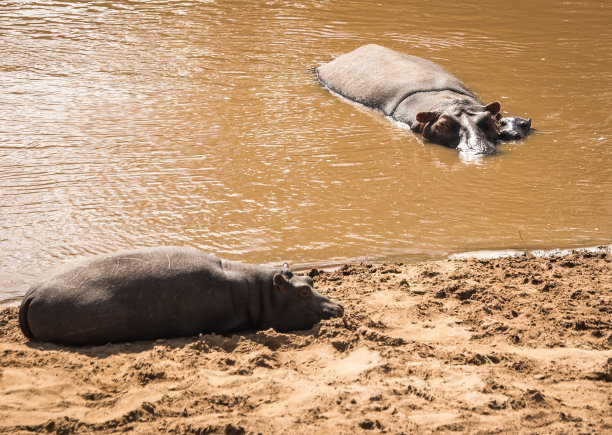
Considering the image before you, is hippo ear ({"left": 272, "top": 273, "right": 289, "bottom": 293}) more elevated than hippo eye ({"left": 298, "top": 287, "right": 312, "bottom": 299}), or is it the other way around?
hippo ear ({"left": 272, "top": 273, "right": 289, "bottom": 293})

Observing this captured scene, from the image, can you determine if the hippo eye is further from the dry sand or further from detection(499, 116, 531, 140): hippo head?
detection(499, 116, 531, 140): hippo head

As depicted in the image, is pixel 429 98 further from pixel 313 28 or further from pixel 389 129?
pixel 313 28

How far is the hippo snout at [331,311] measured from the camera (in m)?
5.22

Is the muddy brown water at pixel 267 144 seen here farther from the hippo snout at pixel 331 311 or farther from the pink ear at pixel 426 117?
the hippo snout at pixel 331 311

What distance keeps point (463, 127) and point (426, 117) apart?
472 mm

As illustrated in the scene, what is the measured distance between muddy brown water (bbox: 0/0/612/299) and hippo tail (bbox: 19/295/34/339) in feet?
3.41

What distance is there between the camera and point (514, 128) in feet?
31.6

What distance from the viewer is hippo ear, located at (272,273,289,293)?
5.16 metres

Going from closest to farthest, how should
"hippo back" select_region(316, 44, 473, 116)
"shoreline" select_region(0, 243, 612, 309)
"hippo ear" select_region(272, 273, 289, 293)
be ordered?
"hippo ear" select_region(272, 273, 289, 293), "shoreline" select_region(0, 243, 612, 309), "hippo back" select_region(316, 44, 473, 116)

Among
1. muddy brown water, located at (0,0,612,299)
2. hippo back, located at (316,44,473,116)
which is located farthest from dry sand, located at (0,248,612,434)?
hippo back, located at (316,44,473,116)

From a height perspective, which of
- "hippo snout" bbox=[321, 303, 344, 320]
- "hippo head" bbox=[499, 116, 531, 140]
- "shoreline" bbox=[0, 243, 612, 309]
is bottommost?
"shoreline" bbox=[0, 243, 612, 309]

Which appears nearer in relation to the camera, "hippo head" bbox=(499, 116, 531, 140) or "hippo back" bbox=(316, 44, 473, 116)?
"hippo head" bbox=(499, 116, 531, 140)

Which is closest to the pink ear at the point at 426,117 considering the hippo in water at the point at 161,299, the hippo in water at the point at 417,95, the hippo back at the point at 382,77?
the hippo in water at the point at 417,95

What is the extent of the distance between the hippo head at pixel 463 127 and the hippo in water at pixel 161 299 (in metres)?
4.58
